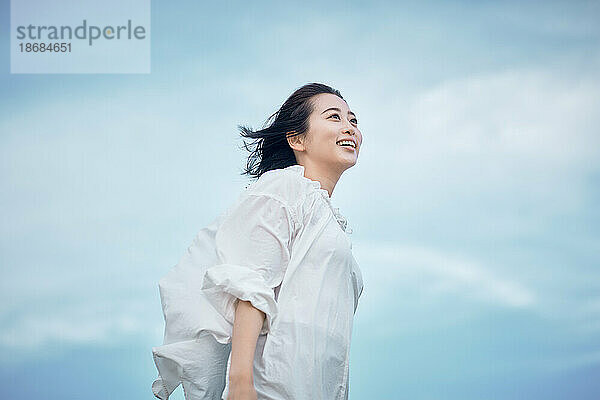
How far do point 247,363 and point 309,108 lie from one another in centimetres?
67

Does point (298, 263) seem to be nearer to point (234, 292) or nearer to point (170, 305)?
point (234, 292)

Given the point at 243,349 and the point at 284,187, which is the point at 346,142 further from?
the point at 243,349

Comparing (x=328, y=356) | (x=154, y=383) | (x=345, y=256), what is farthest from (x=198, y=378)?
(x=345, y=256)

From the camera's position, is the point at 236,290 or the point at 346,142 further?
the point at 346,142

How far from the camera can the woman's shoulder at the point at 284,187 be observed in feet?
4.55

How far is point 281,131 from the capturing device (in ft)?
5.60

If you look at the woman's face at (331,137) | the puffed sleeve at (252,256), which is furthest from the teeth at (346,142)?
the puffed sleeve at (252,256)

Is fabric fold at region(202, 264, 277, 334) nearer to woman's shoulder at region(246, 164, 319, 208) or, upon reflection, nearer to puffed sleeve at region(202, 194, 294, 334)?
puffed sleeve at region(202, 194, 294, 334)

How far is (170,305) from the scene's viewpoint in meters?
1.40

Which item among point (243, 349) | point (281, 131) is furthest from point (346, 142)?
point (243, 349)

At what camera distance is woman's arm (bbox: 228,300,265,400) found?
3.99 feet

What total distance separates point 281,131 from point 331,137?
0.15 m

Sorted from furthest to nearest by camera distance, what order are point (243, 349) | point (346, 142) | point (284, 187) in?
point (346, 142) < point (284, 187) < point (243, 349)

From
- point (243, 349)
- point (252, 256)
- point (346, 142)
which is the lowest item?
point (243, 349)
